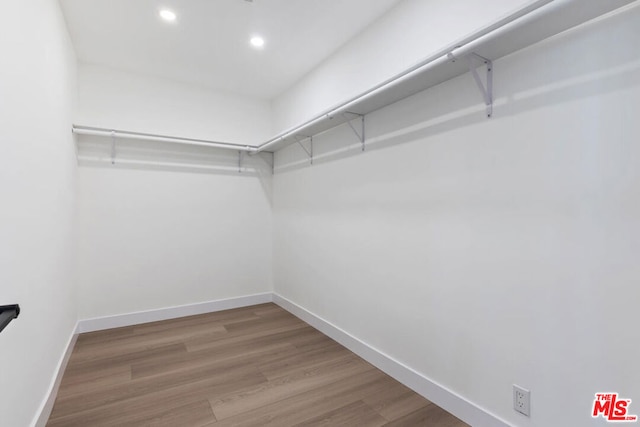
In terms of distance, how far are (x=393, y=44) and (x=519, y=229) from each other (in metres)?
1.52

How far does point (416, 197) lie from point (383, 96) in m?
0.71

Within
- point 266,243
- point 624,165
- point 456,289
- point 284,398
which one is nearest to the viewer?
point 624,165

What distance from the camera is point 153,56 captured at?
2908mm

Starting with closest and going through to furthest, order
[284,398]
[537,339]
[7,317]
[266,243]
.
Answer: [7,317], [537,339], [284,398], [266,243]

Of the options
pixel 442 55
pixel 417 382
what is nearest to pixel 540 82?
pixel 442 55

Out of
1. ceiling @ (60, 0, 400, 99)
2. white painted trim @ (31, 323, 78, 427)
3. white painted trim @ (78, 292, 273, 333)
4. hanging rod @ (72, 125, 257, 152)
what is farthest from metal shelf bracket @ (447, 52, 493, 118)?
white painted trim @ (78, 292, 273, 333)

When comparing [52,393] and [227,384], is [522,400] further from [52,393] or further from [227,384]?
[52,393]

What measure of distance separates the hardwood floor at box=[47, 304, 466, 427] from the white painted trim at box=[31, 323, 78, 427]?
0.04 m

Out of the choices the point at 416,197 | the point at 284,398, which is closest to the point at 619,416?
the point at 416,197

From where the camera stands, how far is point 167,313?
340 centimetres

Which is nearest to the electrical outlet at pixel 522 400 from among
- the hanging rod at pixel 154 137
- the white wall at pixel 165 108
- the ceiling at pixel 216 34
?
the ceiling at pixel 216 34

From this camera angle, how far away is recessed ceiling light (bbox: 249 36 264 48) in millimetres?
2605

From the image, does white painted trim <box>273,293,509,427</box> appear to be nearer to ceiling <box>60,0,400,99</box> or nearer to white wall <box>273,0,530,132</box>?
white wall <box>273,0,530,132</box>

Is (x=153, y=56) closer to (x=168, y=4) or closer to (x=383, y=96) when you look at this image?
(x=168, y=4)
